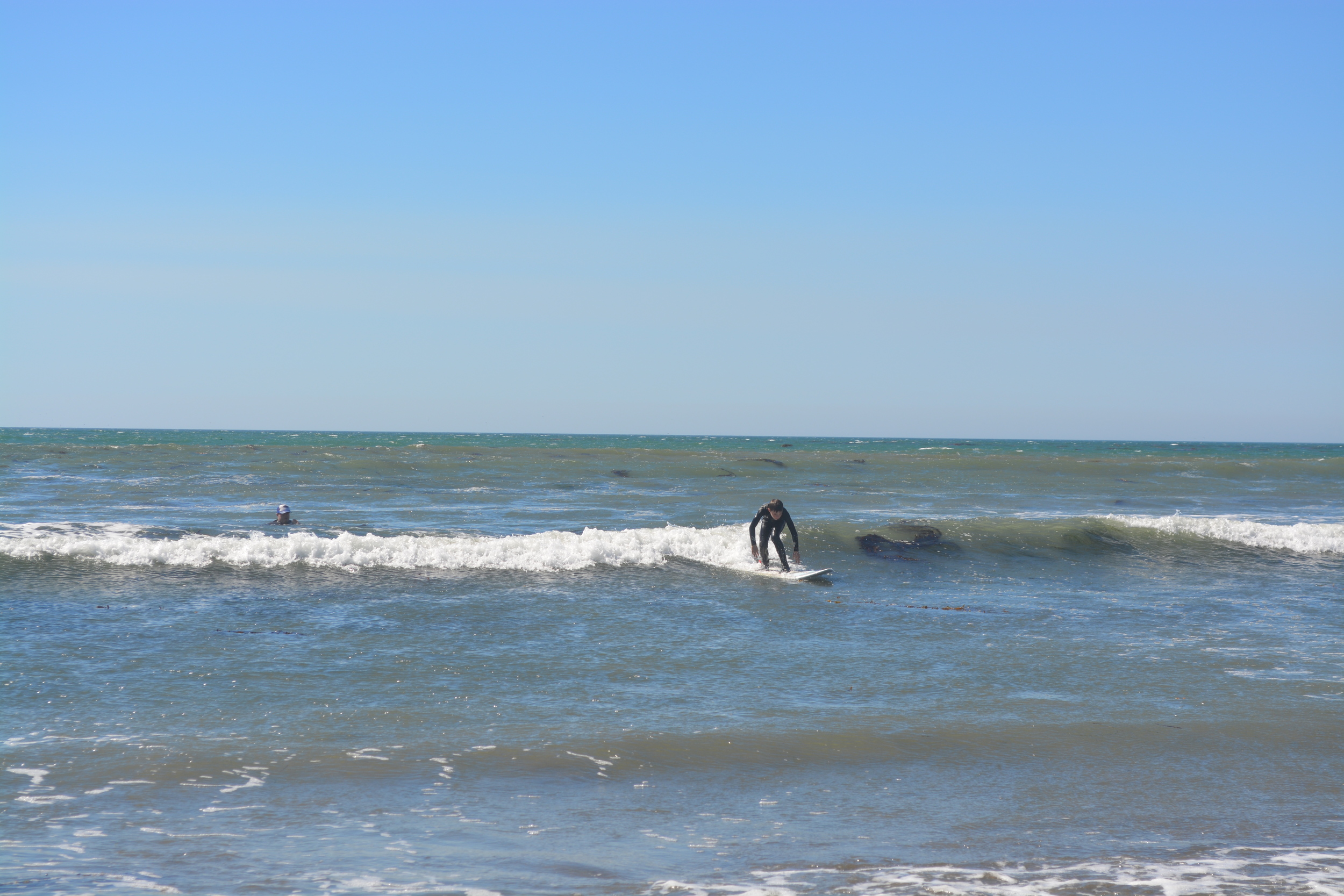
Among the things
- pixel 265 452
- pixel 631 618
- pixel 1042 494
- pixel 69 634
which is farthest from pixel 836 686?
pixel 265 452

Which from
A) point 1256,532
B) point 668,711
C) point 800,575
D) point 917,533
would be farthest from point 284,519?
point 1256,532

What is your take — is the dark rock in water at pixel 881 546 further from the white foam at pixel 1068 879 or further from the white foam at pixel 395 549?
the white foam at pixel 1068 879

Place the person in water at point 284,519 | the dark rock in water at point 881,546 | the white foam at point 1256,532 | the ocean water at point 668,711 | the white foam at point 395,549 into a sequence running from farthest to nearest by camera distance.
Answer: the white foam at point 1256,532, the person in water at point 284,519, the dark rock in water at point 881,546, the white foam at point 395,549, the ocean water at point 668,711

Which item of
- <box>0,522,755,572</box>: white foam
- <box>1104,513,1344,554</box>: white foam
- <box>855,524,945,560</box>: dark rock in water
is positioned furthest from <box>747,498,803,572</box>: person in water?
<box>1104,513,1344,554</box>: white foam

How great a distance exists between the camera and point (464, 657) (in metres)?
12.8

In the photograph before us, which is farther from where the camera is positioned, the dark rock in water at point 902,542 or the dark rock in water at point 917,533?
the dark rock in water at point 917,533

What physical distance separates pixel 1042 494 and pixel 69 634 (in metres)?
36.5

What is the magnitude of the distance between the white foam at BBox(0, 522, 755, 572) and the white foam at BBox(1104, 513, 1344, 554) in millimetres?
12331

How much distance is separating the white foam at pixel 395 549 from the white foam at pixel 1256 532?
40.5 ft

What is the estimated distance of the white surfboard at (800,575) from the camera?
61.9 feet

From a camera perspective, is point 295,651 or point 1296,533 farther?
point 1296,533

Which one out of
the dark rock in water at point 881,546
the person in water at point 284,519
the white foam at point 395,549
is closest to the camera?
the white foam at point 395,549

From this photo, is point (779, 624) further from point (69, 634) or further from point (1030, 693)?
point (69, 634)

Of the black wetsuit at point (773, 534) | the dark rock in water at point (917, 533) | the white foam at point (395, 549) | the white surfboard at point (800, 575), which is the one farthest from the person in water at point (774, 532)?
the dark rock in water at point (917, 533)
